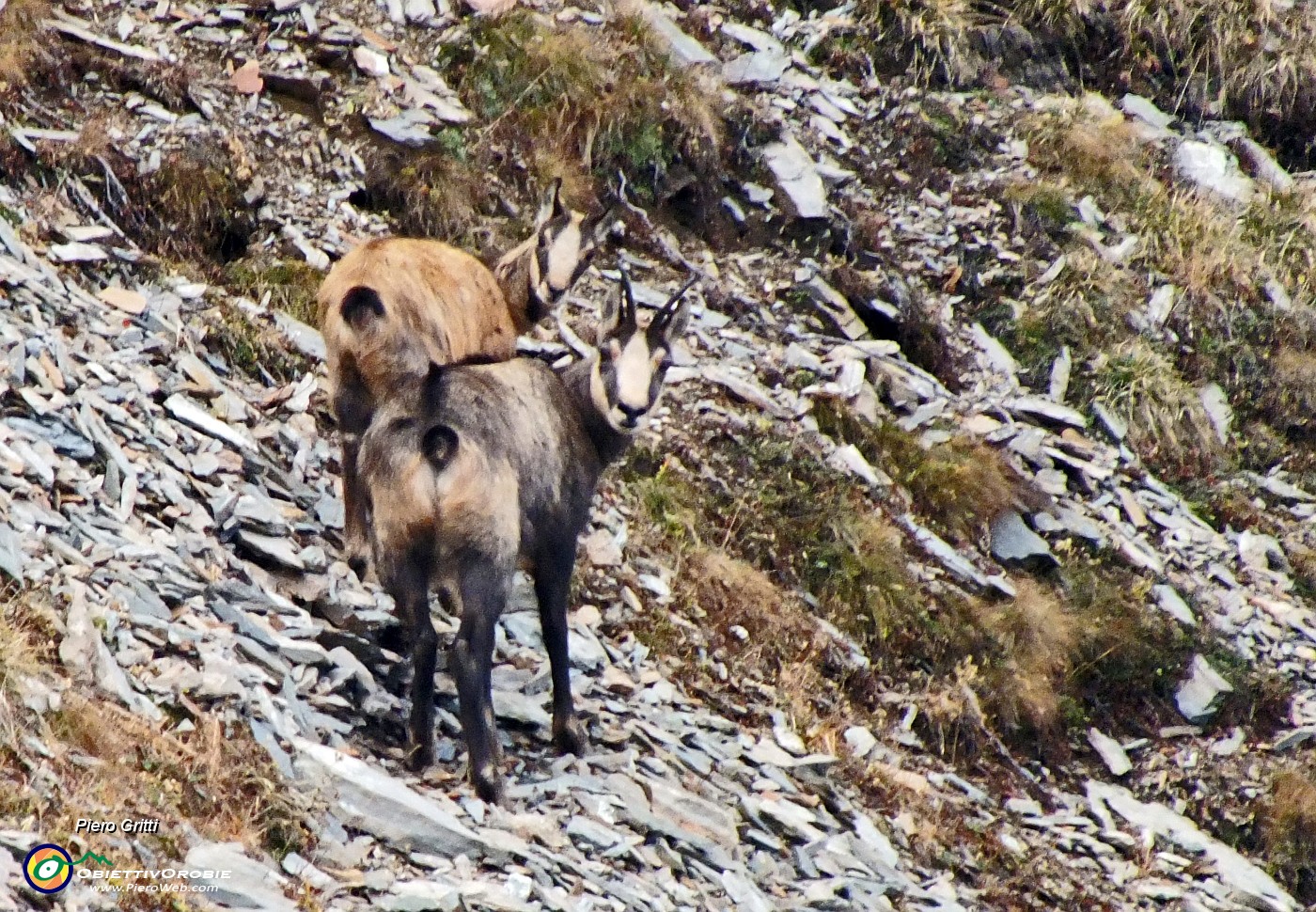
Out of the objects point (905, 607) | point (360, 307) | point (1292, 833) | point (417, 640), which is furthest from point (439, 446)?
point (1292, 833)

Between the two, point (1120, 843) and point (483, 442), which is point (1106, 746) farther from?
point (483, 442)

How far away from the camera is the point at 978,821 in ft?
30.2

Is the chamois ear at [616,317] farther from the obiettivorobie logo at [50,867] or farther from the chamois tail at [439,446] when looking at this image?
the obiettivorobie logo at [50,867]

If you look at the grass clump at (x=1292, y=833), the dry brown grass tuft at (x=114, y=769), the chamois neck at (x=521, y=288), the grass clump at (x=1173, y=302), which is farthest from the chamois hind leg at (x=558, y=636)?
the grass clump at (x=1173, y=302)

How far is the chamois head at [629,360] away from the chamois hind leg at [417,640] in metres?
1.53

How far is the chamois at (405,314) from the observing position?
7473 millimetres

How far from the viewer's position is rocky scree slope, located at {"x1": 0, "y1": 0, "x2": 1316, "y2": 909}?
607 centimetres

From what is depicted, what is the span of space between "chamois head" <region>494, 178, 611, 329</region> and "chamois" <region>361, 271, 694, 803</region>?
1386mm

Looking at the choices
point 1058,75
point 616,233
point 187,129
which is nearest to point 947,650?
point 616,233

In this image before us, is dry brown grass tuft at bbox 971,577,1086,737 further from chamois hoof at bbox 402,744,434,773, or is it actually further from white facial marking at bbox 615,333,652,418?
chamois hoof at bbox 402,744,434,773

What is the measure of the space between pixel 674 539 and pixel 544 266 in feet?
6.36

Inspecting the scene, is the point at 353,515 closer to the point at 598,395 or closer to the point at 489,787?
the point at 598,395

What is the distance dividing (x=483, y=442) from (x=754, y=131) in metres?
7.24

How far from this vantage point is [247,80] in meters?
11.2
